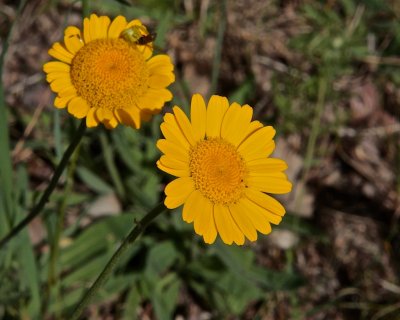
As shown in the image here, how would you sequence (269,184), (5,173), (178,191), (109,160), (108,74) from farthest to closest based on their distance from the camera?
(109,160), (5,173), (108,74), (269,184), (178,191)

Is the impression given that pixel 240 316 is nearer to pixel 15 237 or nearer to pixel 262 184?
pixel 15 237

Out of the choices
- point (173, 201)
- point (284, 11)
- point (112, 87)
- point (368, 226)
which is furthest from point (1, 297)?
point (284, 11)

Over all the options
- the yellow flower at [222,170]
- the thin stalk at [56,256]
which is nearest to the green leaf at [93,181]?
the thin stalk at [56,256]

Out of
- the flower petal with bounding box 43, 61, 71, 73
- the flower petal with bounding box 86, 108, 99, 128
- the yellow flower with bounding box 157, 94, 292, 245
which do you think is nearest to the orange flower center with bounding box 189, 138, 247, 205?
the yellow flower with bounding box 157, 94, 292, 245

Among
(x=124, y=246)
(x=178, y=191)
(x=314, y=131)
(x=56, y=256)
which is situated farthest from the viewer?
(x=314, y=131)

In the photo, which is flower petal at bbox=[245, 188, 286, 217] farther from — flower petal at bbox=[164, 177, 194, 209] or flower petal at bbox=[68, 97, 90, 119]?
flower petal at bbox=[68, 97, 90, 119]

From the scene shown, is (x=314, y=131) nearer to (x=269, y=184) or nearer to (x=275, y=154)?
(x=275, y=154)

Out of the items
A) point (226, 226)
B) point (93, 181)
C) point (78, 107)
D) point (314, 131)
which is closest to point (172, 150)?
point (226, 226)
